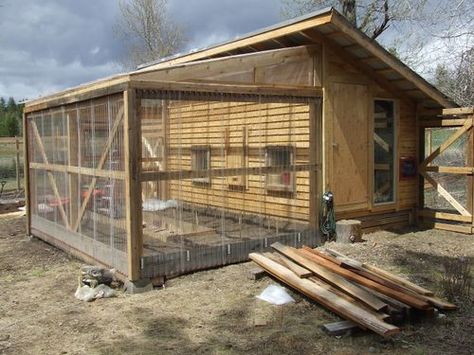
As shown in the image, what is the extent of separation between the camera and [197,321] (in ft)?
17.3

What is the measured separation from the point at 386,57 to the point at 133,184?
494 centimetres

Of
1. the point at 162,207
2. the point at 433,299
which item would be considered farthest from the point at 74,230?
the point at 433,299

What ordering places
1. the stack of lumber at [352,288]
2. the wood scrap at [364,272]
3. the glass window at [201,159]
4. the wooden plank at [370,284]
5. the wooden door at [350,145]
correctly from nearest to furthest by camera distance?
the stack of lumber at [352,288] → the wooden plank at [370,284] → the wood scrap at [364,272] → the glass window at [201,159] → the wooden door at [350,145]

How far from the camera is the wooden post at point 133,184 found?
6051 millimetres

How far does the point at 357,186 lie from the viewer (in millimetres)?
9062

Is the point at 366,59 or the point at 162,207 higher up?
the point at 366,59

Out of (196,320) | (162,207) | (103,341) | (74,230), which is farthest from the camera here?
(74,230)

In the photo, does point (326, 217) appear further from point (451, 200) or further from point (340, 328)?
point (340, 328)

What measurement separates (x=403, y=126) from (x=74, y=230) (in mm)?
6592

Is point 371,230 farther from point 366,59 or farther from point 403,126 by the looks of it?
point 366,59

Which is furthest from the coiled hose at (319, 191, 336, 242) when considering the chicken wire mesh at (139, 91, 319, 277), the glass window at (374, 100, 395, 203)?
the glass window at (374, 100, 395, 203)

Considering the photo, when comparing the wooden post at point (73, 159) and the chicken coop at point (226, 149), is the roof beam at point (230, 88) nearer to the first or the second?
the chicken coop at point (226, 149)

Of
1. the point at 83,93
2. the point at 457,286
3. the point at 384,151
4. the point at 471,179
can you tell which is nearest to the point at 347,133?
the point at 384,151

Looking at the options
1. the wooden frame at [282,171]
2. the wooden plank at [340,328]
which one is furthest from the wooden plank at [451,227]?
the wooden plank at [340,328]
